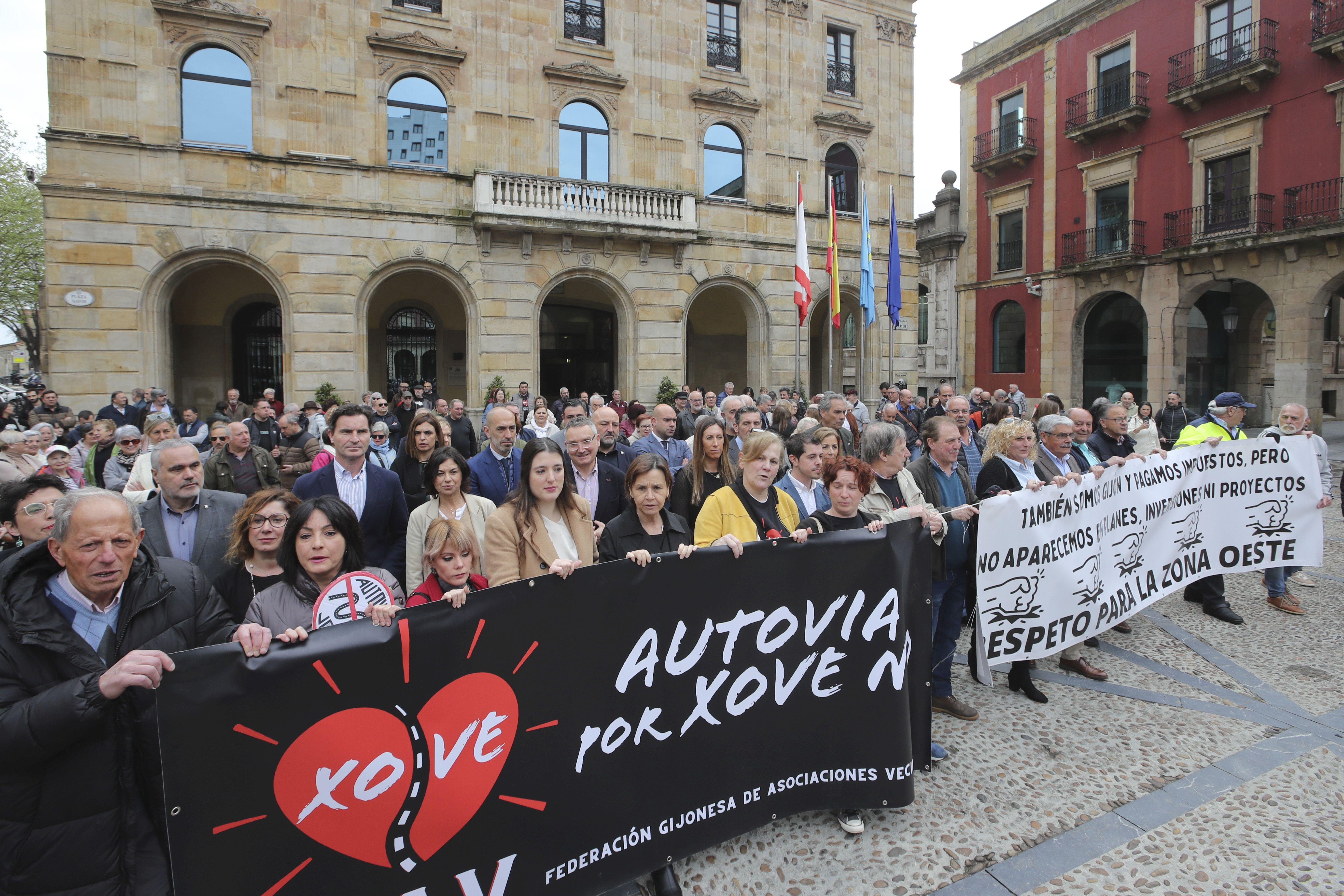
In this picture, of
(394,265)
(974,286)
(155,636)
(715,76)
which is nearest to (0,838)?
(155,636)

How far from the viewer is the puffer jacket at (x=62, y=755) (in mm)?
1943

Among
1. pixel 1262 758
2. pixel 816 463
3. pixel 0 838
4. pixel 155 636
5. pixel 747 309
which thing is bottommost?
pixel 1262 758

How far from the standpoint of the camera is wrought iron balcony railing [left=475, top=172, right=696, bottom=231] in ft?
54.1

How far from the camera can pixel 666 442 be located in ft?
25.4

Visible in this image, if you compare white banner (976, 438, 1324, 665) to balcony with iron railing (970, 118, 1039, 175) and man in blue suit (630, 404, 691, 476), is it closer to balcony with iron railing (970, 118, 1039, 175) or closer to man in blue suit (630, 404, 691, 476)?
man in blue suit (630, 404, 691, 476)

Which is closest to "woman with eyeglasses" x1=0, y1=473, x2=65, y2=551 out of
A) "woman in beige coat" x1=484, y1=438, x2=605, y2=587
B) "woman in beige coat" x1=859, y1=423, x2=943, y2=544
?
"woman in beige coat" x1=484, y1=438, x2=605, y2=587

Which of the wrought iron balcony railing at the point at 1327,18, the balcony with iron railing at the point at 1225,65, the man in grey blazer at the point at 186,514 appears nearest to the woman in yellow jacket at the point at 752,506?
the man in grey blazer at the point at 186,514

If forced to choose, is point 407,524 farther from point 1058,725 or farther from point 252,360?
point 252,360

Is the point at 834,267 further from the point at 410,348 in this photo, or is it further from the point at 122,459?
the point at 122,459

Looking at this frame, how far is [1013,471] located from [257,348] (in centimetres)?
1970

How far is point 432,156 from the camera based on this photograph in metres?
16.5

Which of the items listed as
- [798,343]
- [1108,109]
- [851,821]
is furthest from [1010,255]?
[851,821]

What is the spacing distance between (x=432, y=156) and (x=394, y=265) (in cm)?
287

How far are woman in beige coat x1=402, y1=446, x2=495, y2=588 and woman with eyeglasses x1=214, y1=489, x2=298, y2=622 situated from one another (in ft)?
3.00
